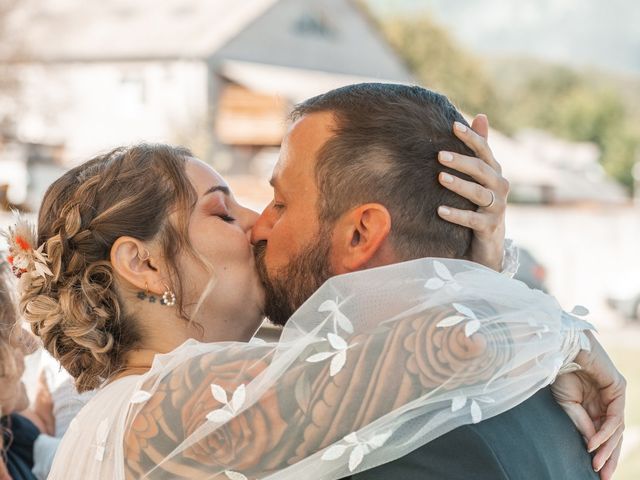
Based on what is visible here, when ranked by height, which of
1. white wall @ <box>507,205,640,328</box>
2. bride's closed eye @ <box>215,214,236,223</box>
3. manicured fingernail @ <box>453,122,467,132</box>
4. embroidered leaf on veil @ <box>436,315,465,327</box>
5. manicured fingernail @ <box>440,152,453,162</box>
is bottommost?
white wall @ <box>507,205,640,328</box>

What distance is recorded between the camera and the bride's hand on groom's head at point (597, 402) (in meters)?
1.70

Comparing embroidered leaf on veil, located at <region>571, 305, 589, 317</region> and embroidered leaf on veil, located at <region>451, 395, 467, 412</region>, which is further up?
embroidered leaf on veil, located at <region>571, 305, 589, 317</region>

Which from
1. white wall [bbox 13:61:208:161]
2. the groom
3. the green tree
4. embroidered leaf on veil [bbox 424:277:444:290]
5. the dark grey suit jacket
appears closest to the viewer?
the dark grey suit jacket

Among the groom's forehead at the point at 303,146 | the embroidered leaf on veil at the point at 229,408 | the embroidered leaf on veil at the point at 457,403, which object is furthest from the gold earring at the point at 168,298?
the embroidered leaf on veil at the point at 457,403

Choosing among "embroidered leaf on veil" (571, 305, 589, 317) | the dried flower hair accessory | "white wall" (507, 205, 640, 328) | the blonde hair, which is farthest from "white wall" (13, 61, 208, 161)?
"embroidered leaf on veil" (571, 305, 589, 317)

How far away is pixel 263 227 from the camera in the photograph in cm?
185

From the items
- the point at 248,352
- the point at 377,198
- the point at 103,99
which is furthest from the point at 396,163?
the point at 103,99

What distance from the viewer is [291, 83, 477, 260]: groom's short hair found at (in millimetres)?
1636

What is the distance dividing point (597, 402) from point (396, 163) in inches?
22.8

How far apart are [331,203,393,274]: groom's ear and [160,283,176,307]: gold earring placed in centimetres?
36

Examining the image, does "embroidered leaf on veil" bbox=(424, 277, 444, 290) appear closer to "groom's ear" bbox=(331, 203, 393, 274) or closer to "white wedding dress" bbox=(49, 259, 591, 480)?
"white wedding dress" bbox=(49, 259, 591, 480)

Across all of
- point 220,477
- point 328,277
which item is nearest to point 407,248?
point 328,277

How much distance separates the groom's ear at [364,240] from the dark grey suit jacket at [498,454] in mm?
333

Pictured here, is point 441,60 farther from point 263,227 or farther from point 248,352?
point 248,352
